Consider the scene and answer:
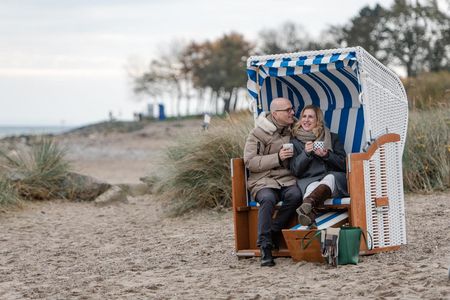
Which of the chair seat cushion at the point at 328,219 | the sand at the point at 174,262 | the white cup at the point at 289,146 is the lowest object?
the sand at the point at 174,262

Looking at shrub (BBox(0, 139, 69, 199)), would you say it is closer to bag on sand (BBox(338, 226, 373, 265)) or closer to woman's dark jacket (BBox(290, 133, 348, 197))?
woman's dark jacket (BBox(290, 133, 348, 197))

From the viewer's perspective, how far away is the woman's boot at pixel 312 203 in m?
7.09

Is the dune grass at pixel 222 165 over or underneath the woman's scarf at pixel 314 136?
underneath

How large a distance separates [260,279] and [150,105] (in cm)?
4534

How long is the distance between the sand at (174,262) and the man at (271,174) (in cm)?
29

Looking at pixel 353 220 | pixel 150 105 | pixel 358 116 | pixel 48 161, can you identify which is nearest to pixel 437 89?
pixel 48 161

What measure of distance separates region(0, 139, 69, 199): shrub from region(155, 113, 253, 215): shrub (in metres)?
2.55

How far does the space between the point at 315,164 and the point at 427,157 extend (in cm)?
413

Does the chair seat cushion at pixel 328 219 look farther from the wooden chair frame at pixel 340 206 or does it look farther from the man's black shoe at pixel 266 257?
the man's black shoe at pixel 266 257

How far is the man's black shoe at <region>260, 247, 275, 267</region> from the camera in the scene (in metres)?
7.29

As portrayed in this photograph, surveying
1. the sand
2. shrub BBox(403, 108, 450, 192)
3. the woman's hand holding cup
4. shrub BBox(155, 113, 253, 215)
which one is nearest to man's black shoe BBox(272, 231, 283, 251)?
the sand

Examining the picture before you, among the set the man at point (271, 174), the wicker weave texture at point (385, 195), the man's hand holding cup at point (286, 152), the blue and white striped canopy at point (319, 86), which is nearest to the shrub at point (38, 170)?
the blue and white striped canopy at point (319, 86)

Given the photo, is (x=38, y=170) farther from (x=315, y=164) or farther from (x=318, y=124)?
(x=315, y=164)

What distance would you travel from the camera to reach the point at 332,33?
136ft
